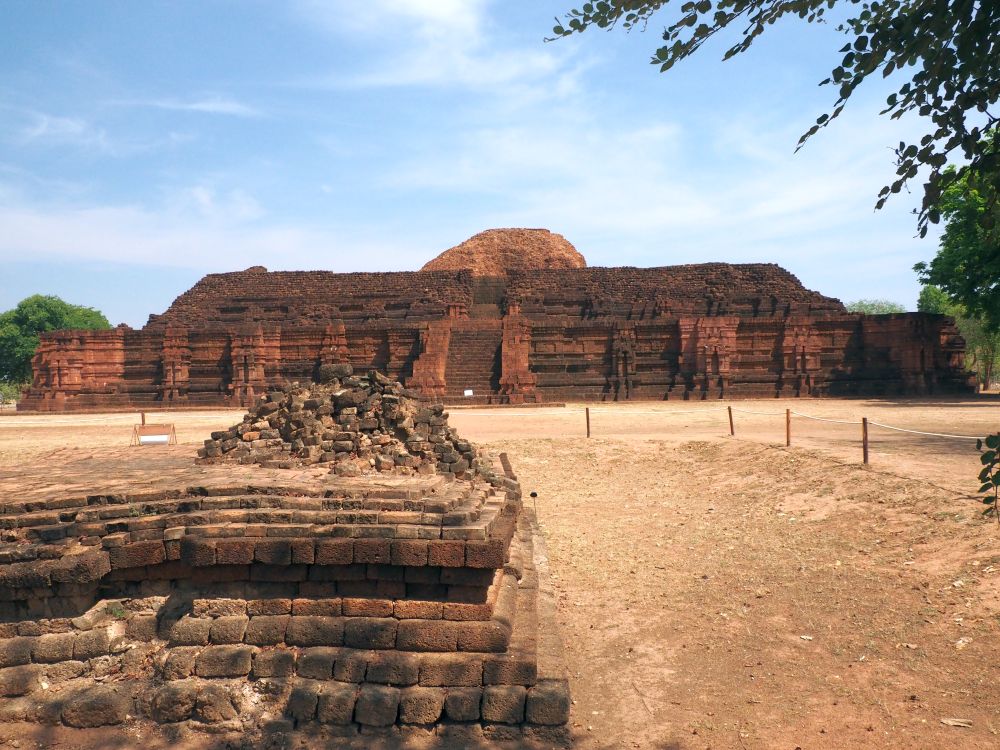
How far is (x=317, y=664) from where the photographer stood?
11.8 feet

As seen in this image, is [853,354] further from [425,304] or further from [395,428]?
[395,428]

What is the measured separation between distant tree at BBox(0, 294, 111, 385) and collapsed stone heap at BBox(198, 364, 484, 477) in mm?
48274

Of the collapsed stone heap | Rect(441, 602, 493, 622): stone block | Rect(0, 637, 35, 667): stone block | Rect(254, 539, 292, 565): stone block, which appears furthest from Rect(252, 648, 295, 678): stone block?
the collapsed stone heap

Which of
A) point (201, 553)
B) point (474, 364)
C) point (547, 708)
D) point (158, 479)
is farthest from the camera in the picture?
point (474, 364)

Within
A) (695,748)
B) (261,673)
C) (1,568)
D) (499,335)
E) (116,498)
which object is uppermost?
(499,335)

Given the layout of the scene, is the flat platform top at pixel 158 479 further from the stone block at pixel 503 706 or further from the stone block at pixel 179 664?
the stone block at pixel 503 706

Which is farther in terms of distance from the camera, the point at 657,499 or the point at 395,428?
the point at 657,499

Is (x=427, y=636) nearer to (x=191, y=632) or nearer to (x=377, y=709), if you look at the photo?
(x=377, y=709)

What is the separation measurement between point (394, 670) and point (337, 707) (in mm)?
315

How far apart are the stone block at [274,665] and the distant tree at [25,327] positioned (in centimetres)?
5119

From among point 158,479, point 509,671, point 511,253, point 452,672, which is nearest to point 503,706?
point 509,671

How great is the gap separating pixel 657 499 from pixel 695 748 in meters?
6.19

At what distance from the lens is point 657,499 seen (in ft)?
31.2

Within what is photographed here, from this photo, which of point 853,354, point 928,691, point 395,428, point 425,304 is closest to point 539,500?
point 395,428
